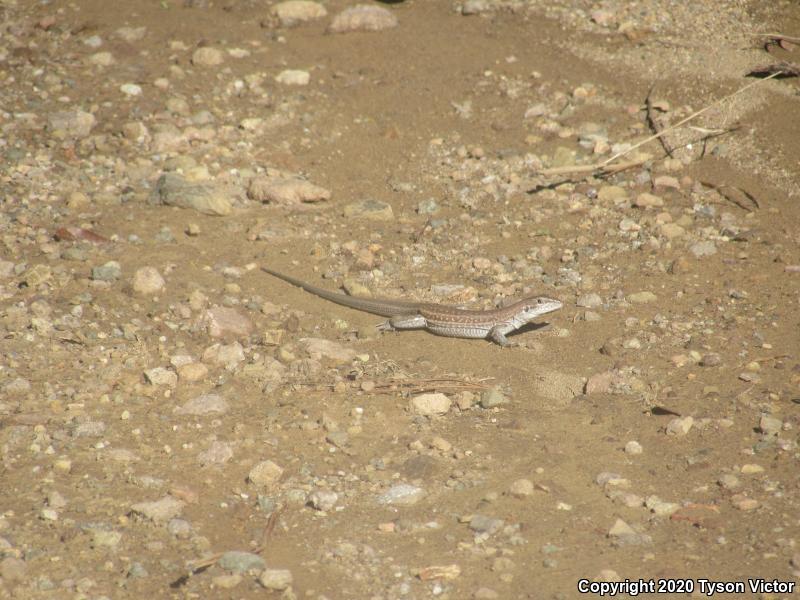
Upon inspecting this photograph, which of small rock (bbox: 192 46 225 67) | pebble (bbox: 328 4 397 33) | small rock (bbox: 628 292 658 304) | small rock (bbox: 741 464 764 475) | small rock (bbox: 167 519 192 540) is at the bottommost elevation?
small rock (bbox: 628 292 658 304)

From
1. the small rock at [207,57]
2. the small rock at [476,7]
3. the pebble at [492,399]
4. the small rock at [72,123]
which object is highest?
the small rock at [476,7]

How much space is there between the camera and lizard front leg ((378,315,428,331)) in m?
6.91

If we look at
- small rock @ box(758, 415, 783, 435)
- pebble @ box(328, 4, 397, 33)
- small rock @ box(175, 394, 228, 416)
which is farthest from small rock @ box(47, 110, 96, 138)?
small rock @ box(758, 415, 783, 435)

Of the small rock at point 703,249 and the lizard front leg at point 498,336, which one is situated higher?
the small rock at point 703,249

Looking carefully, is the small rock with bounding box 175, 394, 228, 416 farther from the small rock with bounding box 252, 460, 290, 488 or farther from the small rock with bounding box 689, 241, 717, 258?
the small rock with bounding box 689, 241, 717, 258

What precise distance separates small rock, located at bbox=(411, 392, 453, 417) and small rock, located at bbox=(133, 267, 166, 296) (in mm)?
2345

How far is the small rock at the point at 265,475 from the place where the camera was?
5125mm

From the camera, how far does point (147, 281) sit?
22.5 feet

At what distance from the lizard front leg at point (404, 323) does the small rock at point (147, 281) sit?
5.80 ft

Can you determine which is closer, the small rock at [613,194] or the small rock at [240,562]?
the small rock at [240,562]

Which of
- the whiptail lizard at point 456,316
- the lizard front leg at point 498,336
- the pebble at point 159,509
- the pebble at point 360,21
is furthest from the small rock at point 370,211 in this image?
the pebble at point 159,509

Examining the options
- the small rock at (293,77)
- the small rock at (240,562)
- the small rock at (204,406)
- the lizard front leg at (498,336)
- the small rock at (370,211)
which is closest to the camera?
the small rock at (240,562)

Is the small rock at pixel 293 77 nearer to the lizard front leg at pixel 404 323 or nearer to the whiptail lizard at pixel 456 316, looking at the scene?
the whiptail lizard at pixel 456 316

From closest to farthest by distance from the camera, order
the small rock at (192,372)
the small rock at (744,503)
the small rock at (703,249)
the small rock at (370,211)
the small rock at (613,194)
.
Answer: the small rock at (744,503) < the small rock at (192,372) < the small rock at (703,249) < the small rock at (370,211) < the small rock at (613,194)
